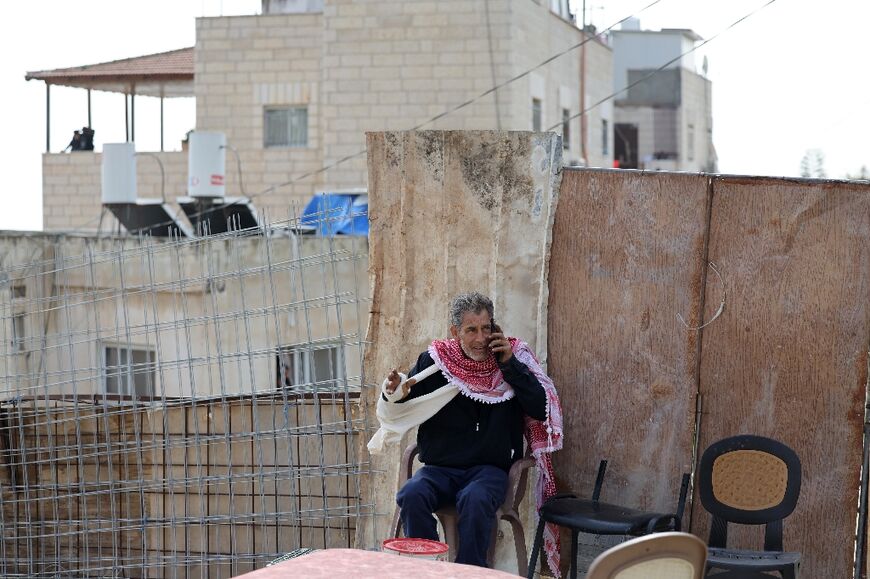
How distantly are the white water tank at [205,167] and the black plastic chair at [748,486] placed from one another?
16041 mm

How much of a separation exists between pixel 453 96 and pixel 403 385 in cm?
1963

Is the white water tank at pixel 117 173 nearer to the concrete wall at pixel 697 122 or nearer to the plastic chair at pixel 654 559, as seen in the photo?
the plastic chair at pixel 654 559

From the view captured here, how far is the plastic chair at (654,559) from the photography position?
→ 311 centimetres

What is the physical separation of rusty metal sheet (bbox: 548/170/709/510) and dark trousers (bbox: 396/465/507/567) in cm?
58

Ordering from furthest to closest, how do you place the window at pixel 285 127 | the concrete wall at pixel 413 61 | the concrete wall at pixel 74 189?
the concrete wall at pixel 74 189, the window at pixel 285 127, the concrete wall at pixel 413 61

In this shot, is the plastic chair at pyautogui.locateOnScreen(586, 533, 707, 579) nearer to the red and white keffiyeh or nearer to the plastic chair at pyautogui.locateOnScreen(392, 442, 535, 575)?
the plastic chair at pyautogui.locateOnScreen(392, 442, 535, 575)

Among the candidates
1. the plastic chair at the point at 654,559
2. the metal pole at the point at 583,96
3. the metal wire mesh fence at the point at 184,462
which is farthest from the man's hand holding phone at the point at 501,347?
the metal pole at the point at 583,96

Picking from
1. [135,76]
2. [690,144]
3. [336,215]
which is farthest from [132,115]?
[336,215]

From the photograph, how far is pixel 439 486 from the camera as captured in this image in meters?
5.50

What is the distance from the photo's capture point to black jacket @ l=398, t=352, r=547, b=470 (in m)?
5.61

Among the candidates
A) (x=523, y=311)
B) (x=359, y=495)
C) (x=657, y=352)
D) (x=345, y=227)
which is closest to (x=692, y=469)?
(x=657, y=352)

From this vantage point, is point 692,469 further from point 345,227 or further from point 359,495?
point 345,227

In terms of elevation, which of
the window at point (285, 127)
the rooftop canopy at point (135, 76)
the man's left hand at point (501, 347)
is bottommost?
the man's left hand at point (501, 347)

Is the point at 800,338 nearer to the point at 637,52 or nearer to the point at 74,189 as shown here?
the point at 74,189
